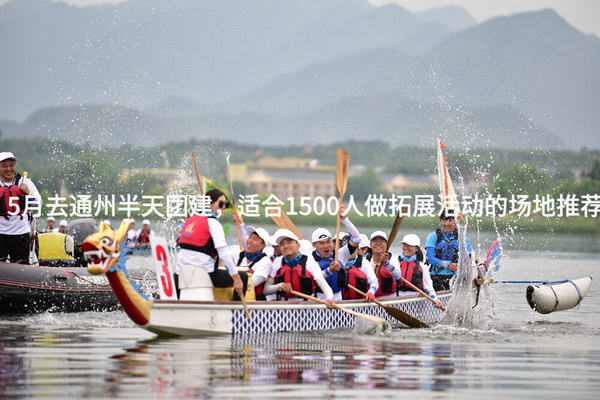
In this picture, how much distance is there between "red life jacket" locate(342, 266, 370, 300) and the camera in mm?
15141

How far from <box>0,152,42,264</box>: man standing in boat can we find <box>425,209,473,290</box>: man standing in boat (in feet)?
19.9

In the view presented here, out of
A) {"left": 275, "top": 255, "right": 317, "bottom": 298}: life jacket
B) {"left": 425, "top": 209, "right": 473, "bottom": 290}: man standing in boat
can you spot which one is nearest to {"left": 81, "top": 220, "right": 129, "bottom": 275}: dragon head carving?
{"left": 275, "top": 255, "right": 317, "bottom": 298}: life jacket

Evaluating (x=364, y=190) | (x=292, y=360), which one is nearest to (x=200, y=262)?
(x=292, y=360)

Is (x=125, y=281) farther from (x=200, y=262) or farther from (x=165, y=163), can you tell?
(x=165, y=163)

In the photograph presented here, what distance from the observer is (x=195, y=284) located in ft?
42.2

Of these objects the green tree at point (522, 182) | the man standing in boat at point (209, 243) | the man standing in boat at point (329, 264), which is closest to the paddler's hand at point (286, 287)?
the man standing in boat at point (329, 264)

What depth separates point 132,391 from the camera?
895cm

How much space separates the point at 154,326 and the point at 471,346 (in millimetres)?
3768

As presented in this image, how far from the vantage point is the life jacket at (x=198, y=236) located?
500 inches

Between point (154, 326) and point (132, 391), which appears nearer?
point (132, 391)

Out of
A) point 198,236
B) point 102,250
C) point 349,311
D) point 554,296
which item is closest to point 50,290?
point 198,236

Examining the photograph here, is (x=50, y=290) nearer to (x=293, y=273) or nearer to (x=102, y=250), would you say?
(x=293, y=273)

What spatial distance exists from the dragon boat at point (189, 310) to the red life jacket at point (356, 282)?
52 centimetres

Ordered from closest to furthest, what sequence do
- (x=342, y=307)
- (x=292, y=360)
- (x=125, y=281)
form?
(x=292, y=360)
(x=125, y=281)
(x=342, y=307)
